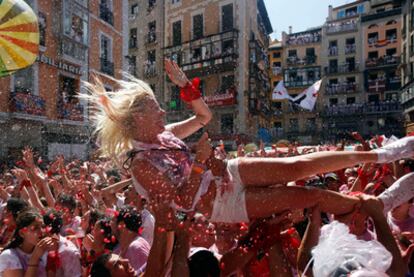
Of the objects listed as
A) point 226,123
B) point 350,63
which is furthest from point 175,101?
point 350,63

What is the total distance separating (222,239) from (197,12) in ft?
94.5

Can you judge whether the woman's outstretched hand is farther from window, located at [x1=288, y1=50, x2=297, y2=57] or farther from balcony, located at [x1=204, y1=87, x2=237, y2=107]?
window, located at [x1=288, y1=50, x2=297, y2=57]

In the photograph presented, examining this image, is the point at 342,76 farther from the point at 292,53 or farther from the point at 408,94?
the point at 408,94

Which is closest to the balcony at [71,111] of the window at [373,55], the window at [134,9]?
the window at [134,9]

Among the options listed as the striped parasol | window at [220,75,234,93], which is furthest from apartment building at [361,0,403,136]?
the striped parasol

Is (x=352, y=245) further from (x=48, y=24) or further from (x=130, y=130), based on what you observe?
(x=48, y=24)

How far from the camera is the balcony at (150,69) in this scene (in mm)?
32469

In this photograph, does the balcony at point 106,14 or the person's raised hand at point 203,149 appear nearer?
the person's raised hand at point 203,149

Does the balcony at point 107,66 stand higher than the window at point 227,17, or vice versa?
the window at point 227,17

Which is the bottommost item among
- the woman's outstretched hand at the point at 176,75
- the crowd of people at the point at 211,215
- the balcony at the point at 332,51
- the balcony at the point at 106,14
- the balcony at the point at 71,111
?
the crowd of people at the point at 211,215

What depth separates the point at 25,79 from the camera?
16422 millimetres

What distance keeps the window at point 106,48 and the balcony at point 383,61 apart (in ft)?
101

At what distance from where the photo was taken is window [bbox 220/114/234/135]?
2834cm

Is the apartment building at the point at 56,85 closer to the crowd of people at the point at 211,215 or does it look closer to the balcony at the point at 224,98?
the balcony at the point at 224,98
